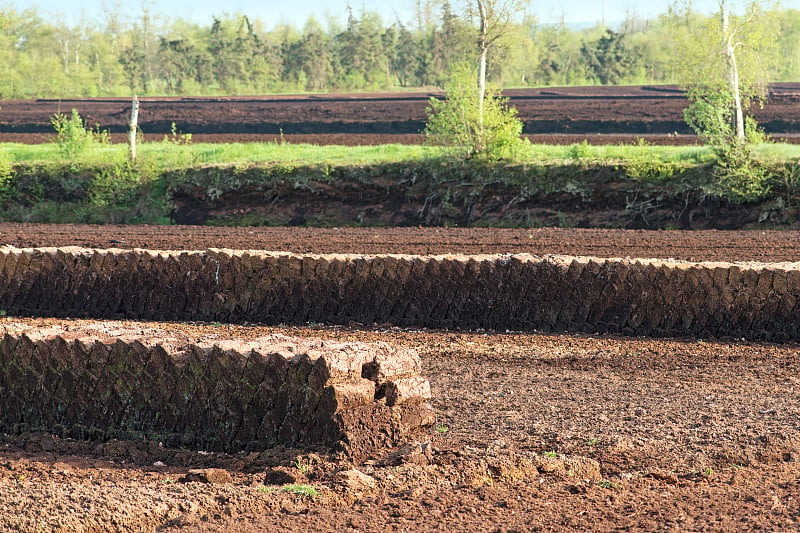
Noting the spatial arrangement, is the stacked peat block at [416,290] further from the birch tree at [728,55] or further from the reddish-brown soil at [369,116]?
the reddish-brown soil at [369,116]

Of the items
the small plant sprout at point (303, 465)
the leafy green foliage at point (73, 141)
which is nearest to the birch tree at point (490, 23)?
the leafy green foliage at point (73, 141)

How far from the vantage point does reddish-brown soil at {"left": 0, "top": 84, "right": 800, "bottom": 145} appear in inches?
1308

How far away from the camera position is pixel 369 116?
125 feet

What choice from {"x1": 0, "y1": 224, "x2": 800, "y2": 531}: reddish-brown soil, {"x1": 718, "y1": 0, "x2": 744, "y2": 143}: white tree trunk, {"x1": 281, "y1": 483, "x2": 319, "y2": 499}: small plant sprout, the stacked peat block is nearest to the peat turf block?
{"x1": 0, "y1": 224, "x2": 800, "y2": 531}: reddish-brown soil

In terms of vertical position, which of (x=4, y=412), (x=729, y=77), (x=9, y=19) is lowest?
(x=4, y=412)

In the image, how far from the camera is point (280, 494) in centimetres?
617

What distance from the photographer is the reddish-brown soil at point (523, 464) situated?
5719 mm

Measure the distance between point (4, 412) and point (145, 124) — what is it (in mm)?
34026

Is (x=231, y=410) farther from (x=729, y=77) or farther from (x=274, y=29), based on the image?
(x=274, y=29)

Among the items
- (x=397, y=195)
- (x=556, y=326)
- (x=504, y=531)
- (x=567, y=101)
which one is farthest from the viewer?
(x=567, y=101)

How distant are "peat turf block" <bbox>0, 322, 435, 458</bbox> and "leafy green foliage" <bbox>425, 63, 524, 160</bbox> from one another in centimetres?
1452

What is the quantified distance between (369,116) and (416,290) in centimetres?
2637

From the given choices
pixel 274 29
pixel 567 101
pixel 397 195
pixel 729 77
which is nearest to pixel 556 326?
pixel 397 195

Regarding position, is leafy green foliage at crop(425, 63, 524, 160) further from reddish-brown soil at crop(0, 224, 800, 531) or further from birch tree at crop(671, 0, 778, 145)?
reddish-brown soil at crop(0, 224, 800, 531)
